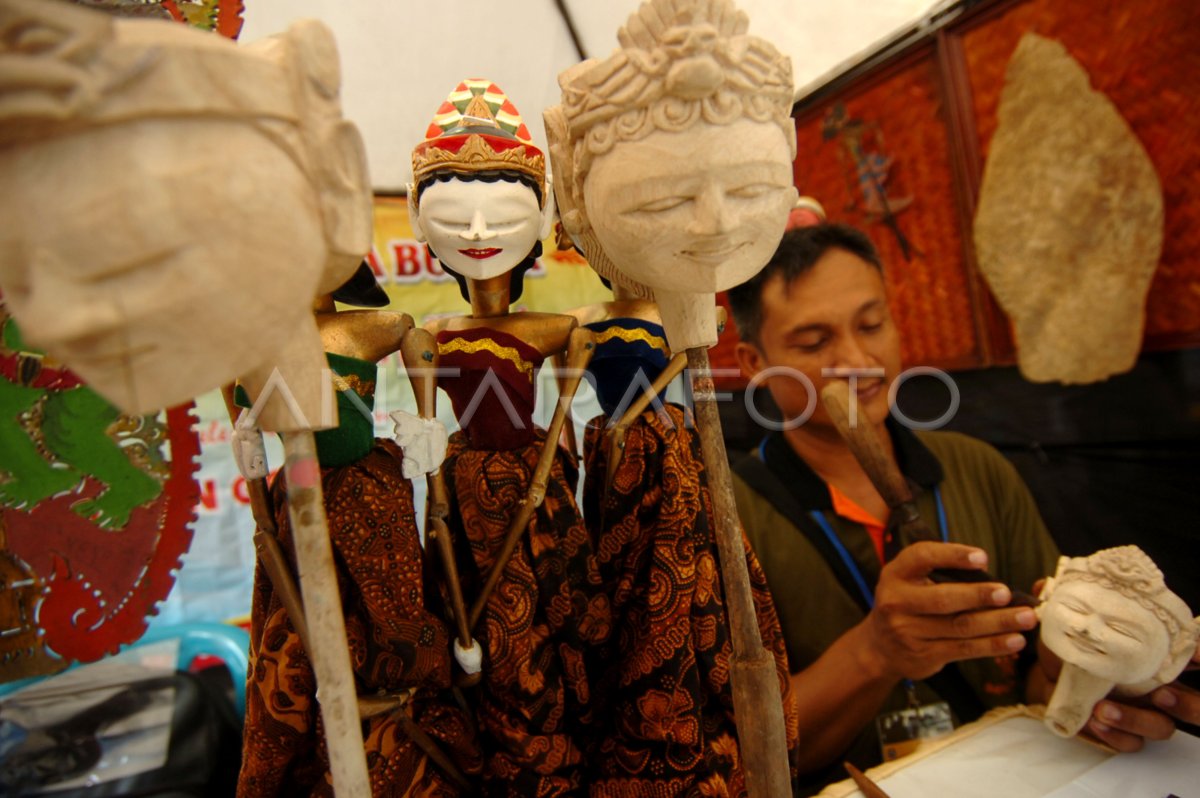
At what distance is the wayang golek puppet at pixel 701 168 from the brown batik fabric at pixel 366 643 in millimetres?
423


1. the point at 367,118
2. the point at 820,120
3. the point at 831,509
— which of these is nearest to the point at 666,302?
the point at 831,509

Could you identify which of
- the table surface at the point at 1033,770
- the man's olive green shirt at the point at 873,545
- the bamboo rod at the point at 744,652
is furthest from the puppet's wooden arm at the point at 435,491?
the man's olive green shirt at the point at 873,545

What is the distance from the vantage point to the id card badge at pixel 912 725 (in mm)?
1432

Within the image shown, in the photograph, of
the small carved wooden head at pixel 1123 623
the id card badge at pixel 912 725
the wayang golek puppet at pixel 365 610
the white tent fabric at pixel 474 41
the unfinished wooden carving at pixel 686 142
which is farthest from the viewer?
the white tent fabric at pixel 474 41

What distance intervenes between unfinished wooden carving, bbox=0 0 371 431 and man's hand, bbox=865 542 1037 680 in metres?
1.09

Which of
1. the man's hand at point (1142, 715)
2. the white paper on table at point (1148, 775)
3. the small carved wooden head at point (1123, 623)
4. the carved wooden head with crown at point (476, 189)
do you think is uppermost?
the carved wooden head with crown at point (476, 189)

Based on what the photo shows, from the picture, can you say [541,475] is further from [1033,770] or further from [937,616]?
[1033,770]

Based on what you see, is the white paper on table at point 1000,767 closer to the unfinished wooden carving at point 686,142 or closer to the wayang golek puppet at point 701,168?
the wayang golek puppet at point 701,168

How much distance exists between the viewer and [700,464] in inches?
42.3

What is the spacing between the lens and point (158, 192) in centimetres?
44

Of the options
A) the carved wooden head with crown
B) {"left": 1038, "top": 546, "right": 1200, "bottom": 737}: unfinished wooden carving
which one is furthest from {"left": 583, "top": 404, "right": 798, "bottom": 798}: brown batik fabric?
{"left": 1038, "top": 546, "right": 1200, "bottom": 737}: unfinished wooden carving

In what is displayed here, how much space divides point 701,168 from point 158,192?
0.53 metres

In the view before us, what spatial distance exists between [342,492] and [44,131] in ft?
1.75

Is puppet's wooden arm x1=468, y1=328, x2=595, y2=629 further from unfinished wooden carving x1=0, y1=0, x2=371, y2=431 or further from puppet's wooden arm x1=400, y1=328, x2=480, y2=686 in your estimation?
unfinished wooden carving x1=0, y1=0, x2=371, y2=431
